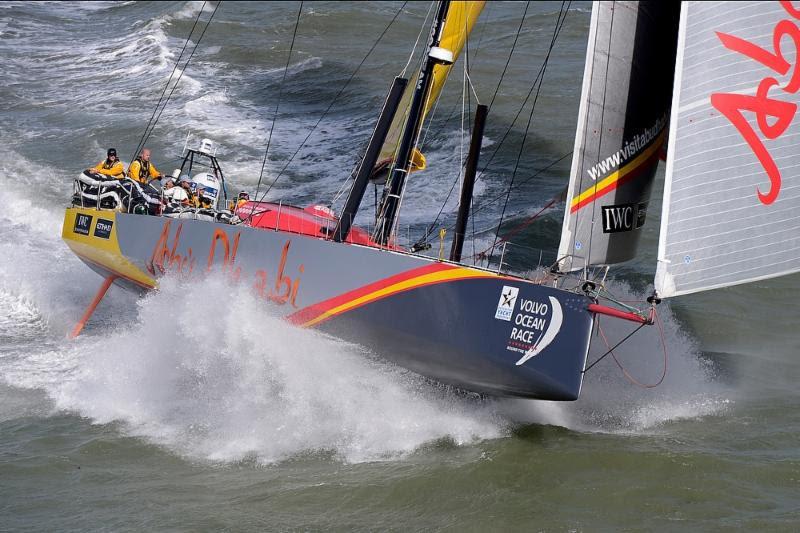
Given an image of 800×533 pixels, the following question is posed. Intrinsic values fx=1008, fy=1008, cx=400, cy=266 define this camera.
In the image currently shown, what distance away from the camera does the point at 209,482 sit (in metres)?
6.66

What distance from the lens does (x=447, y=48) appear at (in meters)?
8.76

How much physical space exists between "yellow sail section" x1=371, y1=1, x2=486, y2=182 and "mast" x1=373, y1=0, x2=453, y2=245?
3.8 inches

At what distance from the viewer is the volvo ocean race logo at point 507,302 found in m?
7.00

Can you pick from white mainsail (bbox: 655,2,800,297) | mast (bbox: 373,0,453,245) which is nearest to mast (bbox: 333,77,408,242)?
mast (bbox: 373,0,453,245)

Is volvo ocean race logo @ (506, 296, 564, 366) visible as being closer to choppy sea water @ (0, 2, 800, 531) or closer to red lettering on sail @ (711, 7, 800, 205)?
choppy sea water @ (0, 2, 800, 531)

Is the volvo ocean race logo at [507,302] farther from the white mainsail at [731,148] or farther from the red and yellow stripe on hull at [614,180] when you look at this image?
the white mainsail at [731,148]

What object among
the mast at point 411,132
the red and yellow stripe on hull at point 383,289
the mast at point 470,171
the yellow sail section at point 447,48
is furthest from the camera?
the yellow sail section at point 447,48

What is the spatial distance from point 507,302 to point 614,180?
4.06ft

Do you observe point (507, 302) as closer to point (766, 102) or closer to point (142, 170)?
point (766, 102)

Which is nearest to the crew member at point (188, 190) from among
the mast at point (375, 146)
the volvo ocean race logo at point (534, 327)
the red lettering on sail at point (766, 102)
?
the mast at point (375, 146)

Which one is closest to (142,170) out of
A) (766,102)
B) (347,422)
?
(347,422)

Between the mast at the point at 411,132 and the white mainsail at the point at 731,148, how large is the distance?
2.31 metres

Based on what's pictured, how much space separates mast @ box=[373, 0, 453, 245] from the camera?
8.23m

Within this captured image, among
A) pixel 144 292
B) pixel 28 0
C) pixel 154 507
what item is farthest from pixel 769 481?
pixel 28 0
